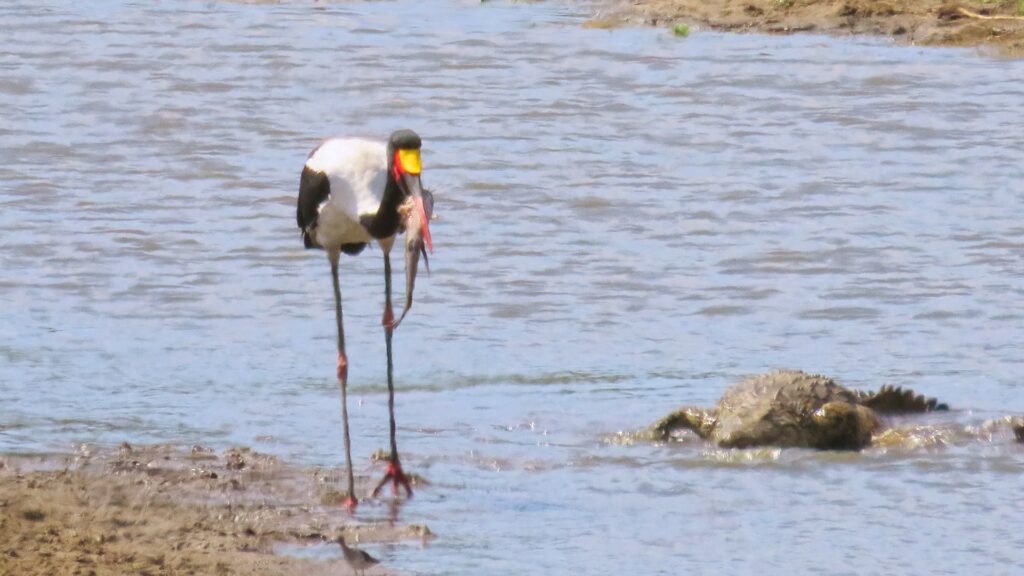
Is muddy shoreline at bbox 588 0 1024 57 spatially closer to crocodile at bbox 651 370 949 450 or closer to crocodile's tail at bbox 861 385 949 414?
crocodile's tail at bbox 861 385 949 414

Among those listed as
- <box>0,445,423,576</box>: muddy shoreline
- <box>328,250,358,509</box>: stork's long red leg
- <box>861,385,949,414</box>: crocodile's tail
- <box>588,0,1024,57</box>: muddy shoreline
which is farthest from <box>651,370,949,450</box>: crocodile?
<box>588,0,1024,57</box>: muddy shoreline

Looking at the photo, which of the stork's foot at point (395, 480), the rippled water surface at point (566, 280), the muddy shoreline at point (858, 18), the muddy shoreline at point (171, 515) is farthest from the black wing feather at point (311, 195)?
the muddy shoreline at point (858, 18)

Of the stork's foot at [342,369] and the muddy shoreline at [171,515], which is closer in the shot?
the muddy shoreline at [171,515]

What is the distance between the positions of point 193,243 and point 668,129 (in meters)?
4.68

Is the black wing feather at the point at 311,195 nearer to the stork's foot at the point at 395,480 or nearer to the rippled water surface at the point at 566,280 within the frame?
the rippled water surface at the point at 566,280

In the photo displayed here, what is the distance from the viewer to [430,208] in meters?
7.36

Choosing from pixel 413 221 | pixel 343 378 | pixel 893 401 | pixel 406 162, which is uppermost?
pixel 406 162

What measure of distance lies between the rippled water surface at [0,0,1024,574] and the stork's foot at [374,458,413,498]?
13 centimetres

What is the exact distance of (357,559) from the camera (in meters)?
6.36

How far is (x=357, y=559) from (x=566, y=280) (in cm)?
445

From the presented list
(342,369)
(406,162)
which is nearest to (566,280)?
(342,369)

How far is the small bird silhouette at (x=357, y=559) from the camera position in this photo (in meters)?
6.25

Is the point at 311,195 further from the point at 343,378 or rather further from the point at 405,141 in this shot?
the point at 343,378

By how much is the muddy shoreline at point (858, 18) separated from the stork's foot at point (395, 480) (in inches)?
442
